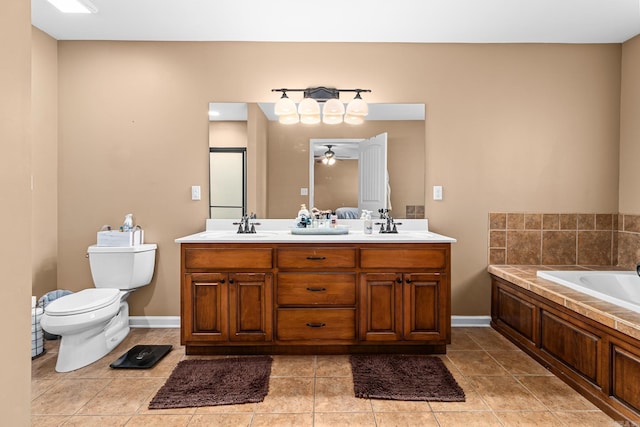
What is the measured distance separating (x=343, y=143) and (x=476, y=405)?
2.06m

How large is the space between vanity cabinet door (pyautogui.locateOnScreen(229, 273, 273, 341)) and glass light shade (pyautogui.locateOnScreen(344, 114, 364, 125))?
142 cm

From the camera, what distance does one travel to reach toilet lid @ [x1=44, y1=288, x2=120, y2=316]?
234 cm

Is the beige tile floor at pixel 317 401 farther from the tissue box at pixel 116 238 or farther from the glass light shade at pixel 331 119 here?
the glass light shade at pixel 331 119

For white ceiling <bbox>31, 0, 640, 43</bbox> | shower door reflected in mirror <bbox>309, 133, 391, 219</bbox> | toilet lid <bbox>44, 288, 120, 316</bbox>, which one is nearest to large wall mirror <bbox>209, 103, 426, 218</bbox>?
shower door reflected in mirror <bbox>309, 133, 391, 219</bbox>

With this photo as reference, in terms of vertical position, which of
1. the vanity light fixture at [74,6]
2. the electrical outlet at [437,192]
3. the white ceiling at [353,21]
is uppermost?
the white ceiling at [353,21]

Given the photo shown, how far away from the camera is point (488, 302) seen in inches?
130

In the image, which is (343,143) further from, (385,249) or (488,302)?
(488,302)

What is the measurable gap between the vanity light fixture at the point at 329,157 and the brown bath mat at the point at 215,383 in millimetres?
1568

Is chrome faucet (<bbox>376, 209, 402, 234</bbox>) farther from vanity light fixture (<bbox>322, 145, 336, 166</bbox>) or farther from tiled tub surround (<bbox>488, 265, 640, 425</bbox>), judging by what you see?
tiled tub surround (<bbox>488, 265, 640, 425</bbox>)

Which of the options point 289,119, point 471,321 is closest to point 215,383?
point 289,119

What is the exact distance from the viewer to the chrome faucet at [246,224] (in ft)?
10.1

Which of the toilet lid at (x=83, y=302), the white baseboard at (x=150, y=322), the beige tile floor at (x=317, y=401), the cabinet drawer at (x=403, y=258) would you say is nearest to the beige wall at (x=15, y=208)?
the beige tile floor at (x=317, y=401)

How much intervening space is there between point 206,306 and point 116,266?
88 centimetres

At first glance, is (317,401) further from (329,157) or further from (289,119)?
(289,119)
